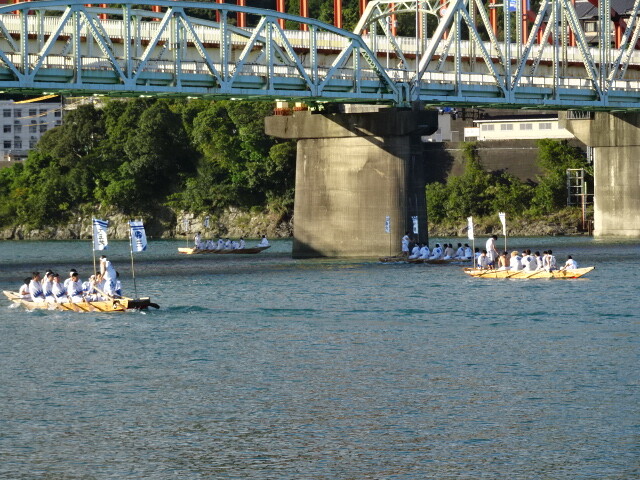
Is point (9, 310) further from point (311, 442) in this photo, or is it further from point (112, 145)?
point (112, 145)

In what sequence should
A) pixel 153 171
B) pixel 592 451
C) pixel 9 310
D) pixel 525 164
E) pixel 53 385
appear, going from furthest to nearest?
pixel 153 171
pixel 525 164
pixel 9 310
pixel 53 385
pixel 592 451

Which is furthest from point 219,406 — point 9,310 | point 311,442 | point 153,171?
point 153,171

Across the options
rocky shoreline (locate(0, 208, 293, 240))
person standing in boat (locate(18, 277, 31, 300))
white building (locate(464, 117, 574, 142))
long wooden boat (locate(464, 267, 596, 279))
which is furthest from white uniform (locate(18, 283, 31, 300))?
white building (locate(464, 117, 574, 142))

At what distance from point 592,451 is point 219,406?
32.3ft

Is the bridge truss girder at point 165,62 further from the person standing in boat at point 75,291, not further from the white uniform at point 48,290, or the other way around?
Answer: the person standing in boat at point 75,291

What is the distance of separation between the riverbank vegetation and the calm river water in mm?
73601

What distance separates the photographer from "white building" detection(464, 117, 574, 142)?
477 ft

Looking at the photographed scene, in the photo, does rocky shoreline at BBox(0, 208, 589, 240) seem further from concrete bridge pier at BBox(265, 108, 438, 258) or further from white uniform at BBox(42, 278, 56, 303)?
white uniform at BBox(42, 278, 56, 303)

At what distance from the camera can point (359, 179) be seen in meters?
89.1

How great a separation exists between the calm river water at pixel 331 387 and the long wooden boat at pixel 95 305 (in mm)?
470

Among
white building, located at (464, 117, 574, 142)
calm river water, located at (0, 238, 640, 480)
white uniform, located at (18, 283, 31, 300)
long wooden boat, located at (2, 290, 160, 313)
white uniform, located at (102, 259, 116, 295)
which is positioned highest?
white building, located at (464, 117, 574, 142)

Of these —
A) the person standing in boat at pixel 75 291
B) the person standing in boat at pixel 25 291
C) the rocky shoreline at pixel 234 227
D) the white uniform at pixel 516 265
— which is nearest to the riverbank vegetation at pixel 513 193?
the rocky shoreline at pixel 234 227

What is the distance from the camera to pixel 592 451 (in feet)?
97.9

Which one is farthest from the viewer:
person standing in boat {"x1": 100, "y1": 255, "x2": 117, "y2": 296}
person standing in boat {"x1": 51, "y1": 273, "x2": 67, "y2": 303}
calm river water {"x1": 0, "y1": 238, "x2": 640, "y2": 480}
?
person standing in boat {"x1": 51, "y1": 273, "x2": 67, "y2": 303}
